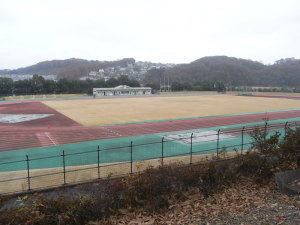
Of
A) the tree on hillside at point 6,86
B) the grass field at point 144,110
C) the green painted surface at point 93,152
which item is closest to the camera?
the green painted surface at point 93,152

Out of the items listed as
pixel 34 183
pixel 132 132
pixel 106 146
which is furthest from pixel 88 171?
pixel 132 132

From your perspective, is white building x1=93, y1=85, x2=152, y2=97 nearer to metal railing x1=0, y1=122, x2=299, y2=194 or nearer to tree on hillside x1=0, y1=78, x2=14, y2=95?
tree on hillside x1=0, y1=78, x2=14, y2=95

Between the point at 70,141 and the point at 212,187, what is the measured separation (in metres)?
17.3

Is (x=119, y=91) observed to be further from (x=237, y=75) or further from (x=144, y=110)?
(x=237, y=75)

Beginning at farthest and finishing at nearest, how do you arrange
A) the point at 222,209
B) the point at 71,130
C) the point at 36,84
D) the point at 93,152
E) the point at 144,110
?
the point at 36,84 < the point at 144,110 < the point at 71,130 < the point at 93,152 < the point at 222,209

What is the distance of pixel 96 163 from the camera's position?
16.6 metres

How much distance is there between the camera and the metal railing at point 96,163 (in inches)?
497

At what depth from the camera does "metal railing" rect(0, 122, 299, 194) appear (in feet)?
41.4

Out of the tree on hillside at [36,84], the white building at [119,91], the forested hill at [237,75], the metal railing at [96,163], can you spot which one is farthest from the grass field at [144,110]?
the forested hill at [237,75]

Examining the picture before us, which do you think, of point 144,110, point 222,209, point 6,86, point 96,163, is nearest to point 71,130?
point 96,163

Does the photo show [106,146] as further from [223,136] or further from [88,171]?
[223,136]

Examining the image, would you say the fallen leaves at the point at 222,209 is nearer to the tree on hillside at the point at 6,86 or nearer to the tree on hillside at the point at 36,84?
the tree on hillside at the point at 6,86

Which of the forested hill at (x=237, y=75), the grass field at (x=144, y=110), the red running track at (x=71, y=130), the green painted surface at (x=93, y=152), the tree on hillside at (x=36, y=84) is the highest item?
the forested hill at (x=237, y=75)

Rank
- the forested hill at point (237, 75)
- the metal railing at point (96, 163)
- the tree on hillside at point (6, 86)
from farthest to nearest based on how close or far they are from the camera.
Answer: the forested hill at point (237, 75) < the tree on hillside at point (6, 86) < the metal railing at point (96, 163)
